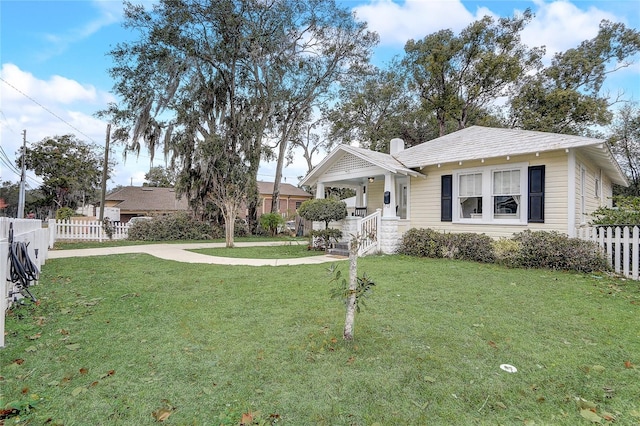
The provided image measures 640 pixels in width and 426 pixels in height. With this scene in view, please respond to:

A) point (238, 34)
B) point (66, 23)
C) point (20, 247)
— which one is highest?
point (238, 34)

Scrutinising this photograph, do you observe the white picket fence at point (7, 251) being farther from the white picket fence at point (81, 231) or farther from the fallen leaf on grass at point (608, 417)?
the white picket fence at point (81, 231)

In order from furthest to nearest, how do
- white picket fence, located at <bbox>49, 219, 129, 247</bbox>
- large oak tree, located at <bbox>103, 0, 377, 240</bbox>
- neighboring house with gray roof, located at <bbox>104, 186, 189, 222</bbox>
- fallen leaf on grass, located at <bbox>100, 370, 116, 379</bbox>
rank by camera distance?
1. neighboring house with gray roof, located at <bbox>104, 186, 189, 222</bbox>
2. large oak tree, located at <bbox>103, 0, 377, 240</bbox>
3. white picket fence, located at <bbox>49, 219, 129, 247</bbox>
4. fallen leaf on grass, located at <bbox>100, 370, 116, 379</bbox>

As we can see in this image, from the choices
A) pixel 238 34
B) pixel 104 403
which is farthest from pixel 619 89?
pixel 104 403

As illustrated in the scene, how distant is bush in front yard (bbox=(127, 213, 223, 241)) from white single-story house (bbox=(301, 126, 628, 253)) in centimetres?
760

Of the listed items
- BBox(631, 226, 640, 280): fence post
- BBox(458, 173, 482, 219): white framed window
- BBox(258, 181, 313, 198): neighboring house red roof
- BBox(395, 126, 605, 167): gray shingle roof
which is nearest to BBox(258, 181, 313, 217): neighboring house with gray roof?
BBox(258, 181, 313, 198): neighboring house red roof

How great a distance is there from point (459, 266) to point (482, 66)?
53.5 ft

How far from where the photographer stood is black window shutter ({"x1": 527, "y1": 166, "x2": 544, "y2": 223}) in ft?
28.5

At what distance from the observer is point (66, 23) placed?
982cm

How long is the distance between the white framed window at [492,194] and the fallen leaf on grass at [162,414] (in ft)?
31.3

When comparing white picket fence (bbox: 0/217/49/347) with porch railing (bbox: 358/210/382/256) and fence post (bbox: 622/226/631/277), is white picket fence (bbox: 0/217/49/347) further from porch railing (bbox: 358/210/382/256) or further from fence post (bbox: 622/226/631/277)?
fence post (bbox: 622/226/631/277)

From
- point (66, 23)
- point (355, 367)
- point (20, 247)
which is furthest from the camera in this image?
point (66, 23)

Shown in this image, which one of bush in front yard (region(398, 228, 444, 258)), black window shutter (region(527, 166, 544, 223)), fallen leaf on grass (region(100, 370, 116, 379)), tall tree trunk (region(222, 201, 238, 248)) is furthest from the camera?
tall tree trunk (region(222, 201, 238, 248))

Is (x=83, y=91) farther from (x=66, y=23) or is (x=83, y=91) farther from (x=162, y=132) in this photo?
(x=66, y=23)

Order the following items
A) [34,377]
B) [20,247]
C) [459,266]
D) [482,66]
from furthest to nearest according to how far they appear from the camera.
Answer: [482,66], [459,266], [20,247], [34,377]
